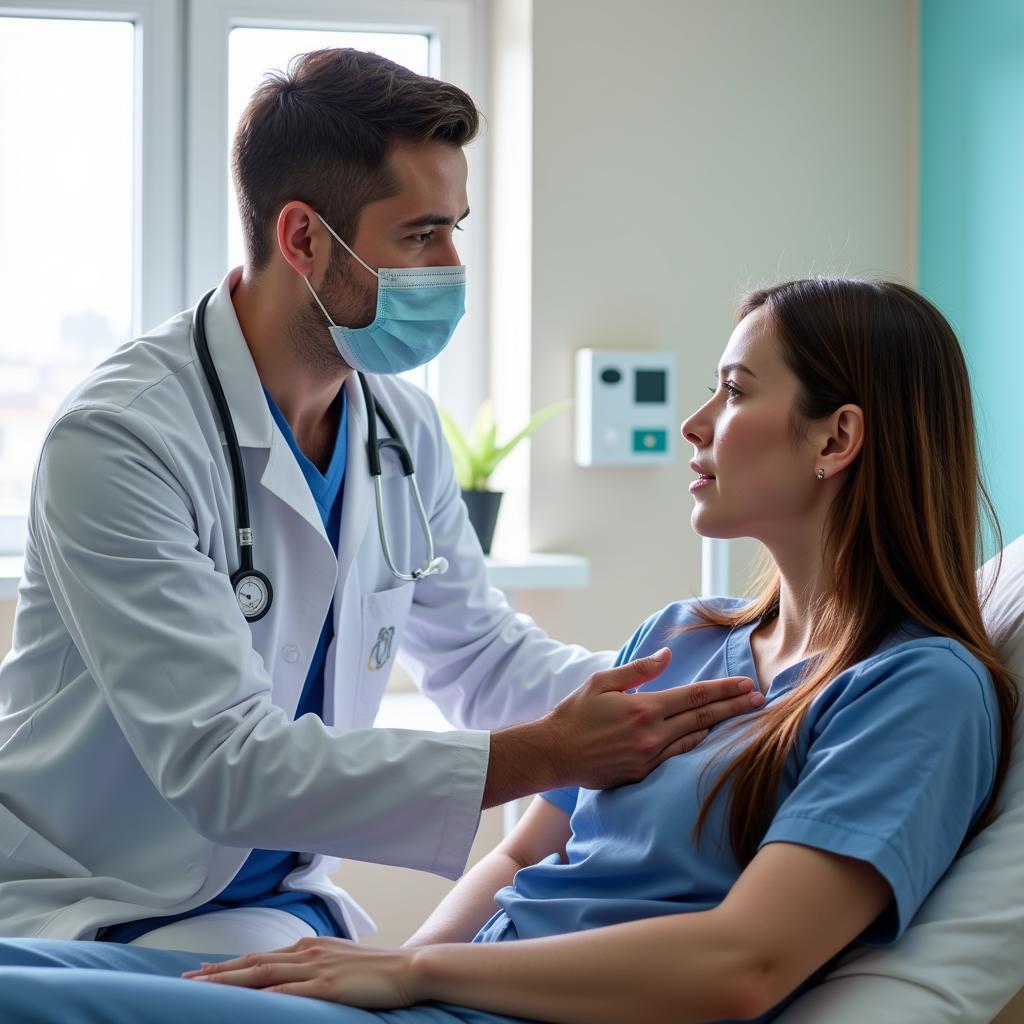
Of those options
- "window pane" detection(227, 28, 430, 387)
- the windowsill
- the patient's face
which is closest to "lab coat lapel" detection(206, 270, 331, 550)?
the patient's face

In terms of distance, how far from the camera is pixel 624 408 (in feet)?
8.08

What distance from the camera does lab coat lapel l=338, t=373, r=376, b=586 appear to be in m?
1.67

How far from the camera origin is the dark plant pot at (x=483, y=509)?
2426 mm

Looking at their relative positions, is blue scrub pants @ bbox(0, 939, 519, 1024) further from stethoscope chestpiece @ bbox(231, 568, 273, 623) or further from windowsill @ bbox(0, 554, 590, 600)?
windowsill @ bbox(0, 554, 590, 600)

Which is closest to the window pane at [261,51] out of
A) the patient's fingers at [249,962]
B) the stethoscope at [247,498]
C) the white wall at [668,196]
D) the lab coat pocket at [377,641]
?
the white wall at [668,196]

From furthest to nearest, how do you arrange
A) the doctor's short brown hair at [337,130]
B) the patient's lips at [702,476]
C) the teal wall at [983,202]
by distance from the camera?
the teal wall at [983,202] < the doctor's short brown hair at [337,130] < the patient's lips at [702,476]

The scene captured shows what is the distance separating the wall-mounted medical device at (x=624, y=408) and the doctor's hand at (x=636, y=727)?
3.75 feet

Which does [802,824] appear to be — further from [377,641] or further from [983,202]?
[983,202]

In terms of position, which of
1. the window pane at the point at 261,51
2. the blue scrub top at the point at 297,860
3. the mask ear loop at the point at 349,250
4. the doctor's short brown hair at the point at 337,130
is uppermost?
the window pane at the point at 261,51

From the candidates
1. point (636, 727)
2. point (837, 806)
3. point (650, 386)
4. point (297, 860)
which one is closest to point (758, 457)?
point (636, 727)

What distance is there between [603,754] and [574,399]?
1266mm

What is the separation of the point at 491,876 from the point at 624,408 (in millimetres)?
1172

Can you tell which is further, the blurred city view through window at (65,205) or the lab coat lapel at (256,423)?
the blurred city view through window at (65,205)

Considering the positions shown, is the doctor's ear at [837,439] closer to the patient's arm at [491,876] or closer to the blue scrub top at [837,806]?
the blue scrub top at [837,806]
